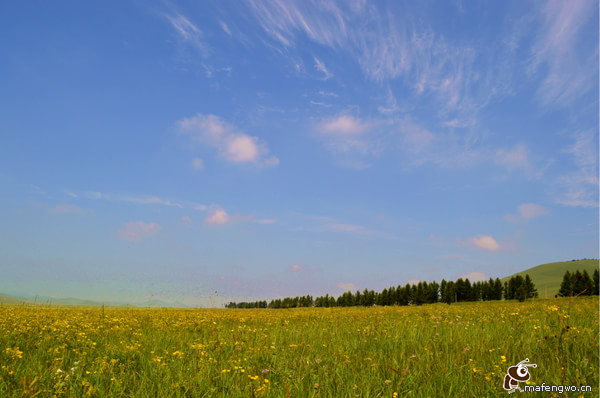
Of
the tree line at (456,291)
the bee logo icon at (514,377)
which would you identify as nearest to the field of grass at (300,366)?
the bee logo icon at (514,377)

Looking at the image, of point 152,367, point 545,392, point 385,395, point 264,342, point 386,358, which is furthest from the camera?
point 264,342

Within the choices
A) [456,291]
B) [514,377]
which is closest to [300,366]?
[514,377]

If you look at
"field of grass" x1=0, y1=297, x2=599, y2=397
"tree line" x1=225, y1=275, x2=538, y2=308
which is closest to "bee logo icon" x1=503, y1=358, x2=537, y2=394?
"field of grass" x1=0, y1=297, x2=599, y2=397

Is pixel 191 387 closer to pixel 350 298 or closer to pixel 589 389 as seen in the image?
pixel 589 389

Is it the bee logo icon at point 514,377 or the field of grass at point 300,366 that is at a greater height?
the bee logo icon at point 514,377

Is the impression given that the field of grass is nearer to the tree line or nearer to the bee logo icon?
the bee logo icon

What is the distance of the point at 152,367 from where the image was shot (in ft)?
15.2

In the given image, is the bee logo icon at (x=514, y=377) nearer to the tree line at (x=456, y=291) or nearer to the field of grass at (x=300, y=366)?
the field of grass at (x=300, y=366)

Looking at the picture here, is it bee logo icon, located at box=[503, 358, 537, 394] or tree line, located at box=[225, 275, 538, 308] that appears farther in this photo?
tree line, located at box=[225, 275, 538, 308]

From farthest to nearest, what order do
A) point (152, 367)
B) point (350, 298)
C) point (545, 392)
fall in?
point (350, 298), point (152, 367), point (545, 392)

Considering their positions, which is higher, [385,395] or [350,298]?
[385,395]

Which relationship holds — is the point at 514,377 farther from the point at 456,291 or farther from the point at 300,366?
the point at 456,291

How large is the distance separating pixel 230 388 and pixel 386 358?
2472mm

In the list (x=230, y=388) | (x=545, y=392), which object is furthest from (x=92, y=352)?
(x=545, y=392)
